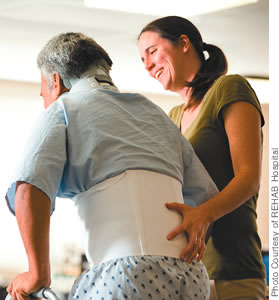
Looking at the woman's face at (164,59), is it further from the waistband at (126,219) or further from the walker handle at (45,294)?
the walker handle at (45,294)

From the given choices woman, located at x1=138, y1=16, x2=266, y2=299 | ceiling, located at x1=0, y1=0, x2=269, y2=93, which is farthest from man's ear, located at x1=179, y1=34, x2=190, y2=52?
ceiling, located at x1=0, y1=0, x2=269, y2=93

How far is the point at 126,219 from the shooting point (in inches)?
40.1

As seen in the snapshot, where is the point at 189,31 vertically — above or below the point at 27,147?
above

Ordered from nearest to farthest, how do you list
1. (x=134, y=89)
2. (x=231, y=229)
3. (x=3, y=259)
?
(x=231, y=229)
(x=3, y=259)
(x=134, y=89)

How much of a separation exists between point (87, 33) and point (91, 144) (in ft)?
14.0

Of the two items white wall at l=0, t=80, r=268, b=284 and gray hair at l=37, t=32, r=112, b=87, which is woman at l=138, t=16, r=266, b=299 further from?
white wall at l=0, t=80, r=268, b=284

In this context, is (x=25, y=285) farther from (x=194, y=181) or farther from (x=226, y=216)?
(x=226, y=216)

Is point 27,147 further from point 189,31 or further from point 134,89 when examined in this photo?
point 134,89

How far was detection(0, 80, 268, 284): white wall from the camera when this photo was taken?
6.14 meters

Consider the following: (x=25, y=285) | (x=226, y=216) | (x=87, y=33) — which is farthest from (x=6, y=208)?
(x=25, y=285)

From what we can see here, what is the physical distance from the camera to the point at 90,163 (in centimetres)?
103

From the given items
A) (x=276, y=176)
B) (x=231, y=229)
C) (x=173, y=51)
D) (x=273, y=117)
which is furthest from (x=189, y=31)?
(x=231, y=229)

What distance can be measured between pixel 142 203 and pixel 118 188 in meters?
0.06

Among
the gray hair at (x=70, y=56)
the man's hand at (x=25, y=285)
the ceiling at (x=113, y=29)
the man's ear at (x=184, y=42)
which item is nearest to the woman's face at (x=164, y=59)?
the man's ear at (x=184, y=42)
